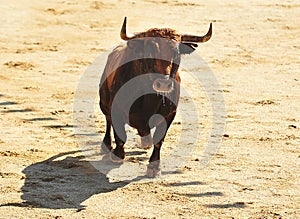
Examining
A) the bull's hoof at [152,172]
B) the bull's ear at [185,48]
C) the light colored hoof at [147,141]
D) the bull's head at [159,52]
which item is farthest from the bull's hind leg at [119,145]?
the bull's ear at [185,48]

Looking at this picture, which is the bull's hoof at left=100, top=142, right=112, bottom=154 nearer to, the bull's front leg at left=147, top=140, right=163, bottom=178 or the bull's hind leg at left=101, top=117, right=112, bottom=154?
the bull's hind leg at left=101, top=117, right=112, bottom=154

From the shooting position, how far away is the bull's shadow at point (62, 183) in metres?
7.07

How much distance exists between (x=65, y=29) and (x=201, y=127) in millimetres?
6160

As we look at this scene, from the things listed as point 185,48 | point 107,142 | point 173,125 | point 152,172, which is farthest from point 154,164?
point 173,125

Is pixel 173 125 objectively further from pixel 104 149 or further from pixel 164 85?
pixel 164 85

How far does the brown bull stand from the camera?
24.0 ft

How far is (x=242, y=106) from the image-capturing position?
1062 cm

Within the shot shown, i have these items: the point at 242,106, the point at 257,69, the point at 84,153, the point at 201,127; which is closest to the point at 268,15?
the point at 257,69

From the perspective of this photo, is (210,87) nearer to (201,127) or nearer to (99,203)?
(201,127)

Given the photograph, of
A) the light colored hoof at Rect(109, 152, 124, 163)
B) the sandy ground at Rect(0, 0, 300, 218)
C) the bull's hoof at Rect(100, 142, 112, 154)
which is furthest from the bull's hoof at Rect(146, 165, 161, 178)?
the bull's hoof at Rect(100, 142, 112, 154)

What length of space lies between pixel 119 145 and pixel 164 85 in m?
1.13

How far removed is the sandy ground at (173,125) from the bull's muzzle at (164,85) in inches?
38.3

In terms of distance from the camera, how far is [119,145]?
26.4 ft

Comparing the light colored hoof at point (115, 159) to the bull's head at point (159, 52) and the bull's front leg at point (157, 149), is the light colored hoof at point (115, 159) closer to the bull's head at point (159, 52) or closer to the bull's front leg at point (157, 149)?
the bull's front leg at point (157, 149)
